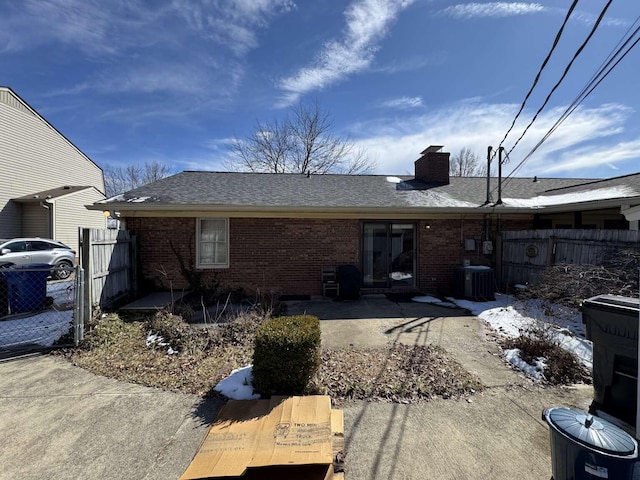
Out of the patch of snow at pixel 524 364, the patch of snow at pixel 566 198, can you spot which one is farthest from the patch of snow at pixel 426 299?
the patch of snow at pixel 566 198

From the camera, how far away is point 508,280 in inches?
367

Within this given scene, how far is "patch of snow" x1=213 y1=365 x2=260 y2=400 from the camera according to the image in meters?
3.61

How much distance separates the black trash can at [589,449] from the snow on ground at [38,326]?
667 cm

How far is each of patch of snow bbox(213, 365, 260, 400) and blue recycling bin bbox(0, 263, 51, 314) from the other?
17.9 ft

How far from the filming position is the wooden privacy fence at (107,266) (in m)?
5.76

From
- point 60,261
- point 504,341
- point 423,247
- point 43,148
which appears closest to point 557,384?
point 504,341

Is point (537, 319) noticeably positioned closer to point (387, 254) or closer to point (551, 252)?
point (551, 252)

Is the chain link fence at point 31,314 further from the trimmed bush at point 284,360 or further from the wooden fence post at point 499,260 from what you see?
the wooden fence post at point 499,260

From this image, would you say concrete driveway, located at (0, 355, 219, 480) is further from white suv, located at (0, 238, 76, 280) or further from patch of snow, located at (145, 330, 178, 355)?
white suv, located at (0, 238, 76, 280)

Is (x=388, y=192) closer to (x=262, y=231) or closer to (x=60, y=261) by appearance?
(x=262, y=231)

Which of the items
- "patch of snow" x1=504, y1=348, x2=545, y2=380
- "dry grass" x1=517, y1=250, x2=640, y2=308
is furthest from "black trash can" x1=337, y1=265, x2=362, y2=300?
"patch of snow" x1=504, y1=348, x2=545, y2=380

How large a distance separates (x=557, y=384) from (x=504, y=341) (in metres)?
1.40

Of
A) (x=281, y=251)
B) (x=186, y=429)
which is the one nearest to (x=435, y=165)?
(x=281, y=251)

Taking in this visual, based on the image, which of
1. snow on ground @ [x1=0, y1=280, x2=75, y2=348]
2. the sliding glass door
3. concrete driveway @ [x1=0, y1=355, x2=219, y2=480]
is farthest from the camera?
the sliding glass door
